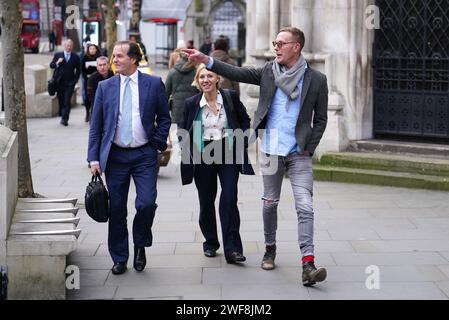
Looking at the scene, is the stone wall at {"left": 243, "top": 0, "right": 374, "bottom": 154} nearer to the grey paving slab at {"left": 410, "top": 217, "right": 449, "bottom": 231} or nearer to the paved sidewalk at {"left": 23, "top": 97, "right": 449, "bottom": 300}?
the paved sidewalk at {"left": 23, "top": 97, "right": 449, "bottom": 300}

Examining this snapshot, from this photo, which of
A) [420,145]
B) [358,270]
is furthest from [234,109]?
[420,145]

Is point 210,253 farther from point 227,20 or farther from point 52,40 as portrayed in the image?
point 227,20

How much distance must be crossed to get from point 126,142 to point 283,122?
1227mm

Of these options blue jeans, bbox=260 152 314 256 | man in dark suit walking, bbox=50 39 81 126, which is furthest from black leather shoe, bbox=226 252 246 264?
man in dark suit walking, bbox=50 39 81 126

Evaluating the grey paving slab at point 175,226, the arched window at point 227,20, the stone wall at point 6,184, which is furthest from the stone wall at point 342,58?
the arched window at point 227,20

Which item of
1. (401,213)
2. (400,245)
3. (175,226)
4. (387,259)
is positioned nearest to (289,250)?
(387,259)

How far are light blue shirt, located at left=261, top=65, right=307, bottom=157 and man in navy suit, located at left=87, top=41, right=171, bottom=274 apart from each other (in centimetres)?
86

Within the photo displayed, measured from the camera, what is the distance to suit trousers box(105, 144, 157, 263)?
789 cm

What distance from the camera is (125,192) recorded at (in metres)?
7.98

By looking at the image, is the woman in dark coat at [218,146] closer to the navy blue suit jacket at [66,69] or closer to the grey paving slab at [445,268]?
the grey paving slab at [445,268]

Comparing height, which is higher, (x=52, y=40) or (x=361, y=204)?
(x=52, y=40)

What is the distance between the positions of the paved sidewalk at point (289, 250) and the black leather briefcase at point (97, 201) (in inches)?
19.7

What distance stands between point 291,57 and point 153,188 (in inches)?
58.1
